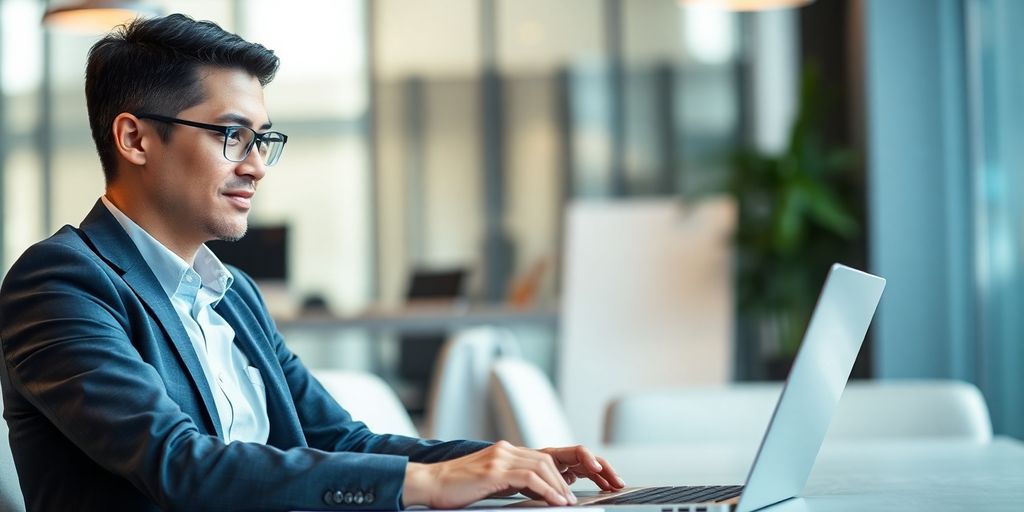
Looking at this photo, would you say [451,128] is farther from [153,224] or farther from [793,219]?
[153,224]

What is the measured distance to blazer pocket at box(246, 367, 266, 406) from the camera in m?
1.76

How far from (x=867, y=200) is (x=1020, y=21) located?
6.15 ft

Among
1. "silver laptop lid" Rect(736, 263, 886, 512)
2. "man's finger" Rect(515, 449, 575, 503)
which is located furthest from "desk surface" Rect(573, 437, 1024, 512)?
"man's finger" Rect(515, 449, 575, 503)

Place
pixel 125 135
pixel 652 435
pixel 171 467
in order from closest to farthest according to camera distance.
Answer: pixel 171 467 → pixel 125 135 → pixel 652 435

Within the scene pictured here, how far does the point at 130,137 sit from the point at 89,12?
3510 mm

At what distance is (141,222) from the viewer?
5.59ft

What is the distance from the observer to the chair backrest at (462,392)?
3.34 metres

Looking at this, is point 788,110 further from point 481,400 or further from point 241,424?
point 241,424

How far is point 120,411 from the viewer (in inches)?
53.7

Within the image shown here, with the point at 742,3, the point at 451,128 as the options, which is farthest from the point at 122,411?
the point at 451,128

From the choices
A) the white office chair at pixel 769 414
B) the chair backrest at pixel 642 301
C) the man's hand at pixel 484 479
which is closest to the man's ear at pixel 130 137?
the man's hand at pixel 484 479

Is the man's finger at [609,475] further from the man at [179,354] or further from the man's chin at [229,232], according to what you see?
the man's chin at [229,232]

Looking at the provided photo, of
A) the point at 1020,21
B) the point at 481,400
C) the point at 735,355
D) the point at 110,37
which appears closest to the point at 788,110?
the point at 735,355

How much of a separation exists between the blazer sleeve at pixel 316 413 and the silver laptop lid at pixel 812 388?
0.56 meters
